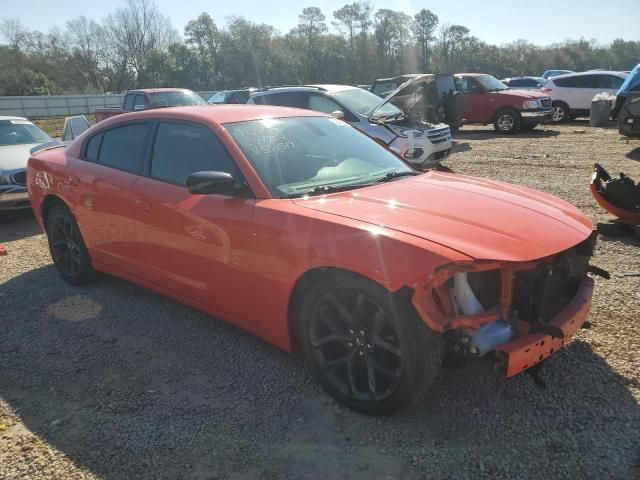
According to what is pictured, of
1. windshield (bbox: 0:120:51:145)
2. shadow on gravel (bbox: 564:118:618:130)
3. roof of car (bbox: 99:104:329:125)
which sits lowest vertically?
shadow on gravel (bbox: 564:118:618:130)

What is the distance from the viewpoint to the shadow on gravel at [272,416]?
7.89 ft

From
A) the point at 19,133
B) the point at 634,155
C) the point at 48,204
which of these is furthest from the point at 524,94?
the point at 48,204

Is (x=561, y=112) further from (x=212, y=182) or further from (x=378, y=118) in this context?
(x=212, y=182)

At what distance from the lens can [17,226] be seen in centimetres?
757

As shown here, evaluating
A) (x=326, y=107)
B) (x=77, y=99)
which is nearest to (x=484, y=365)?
(x=326, y=107)

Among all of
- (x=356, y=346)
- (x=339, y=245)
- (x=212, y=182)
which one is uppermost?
(x=212, y=182)

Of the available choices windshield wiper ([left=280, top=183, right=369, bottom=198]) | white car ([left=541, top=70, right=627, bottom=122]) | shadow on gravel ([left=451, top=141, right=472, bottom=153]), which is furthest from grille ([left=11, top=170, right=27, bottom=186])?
white car ([left=541, top=70, right=627, bottom=122])

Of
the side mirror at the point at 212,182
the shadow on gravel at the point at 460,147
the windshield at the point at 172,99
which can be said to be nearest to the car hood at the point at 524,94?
the shadow on gravel at the point at 460,147

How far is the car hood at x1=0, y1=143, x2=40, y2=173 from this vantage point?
7.54 m

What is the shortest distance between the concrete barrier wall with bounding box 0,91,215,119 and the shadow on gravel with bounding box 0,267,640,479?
3372cm

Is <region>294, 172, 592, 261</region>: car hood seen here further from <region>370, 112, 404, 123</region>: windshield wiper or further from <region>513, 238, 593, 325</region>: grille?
<region>370, 112, 404, 123</region>: windshield wiper

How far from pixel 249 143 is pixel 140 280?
Result: 151cm

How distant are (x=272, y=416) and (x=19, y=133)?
27.6 ft

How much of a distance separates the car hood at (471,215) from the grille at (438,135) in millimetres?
6309
